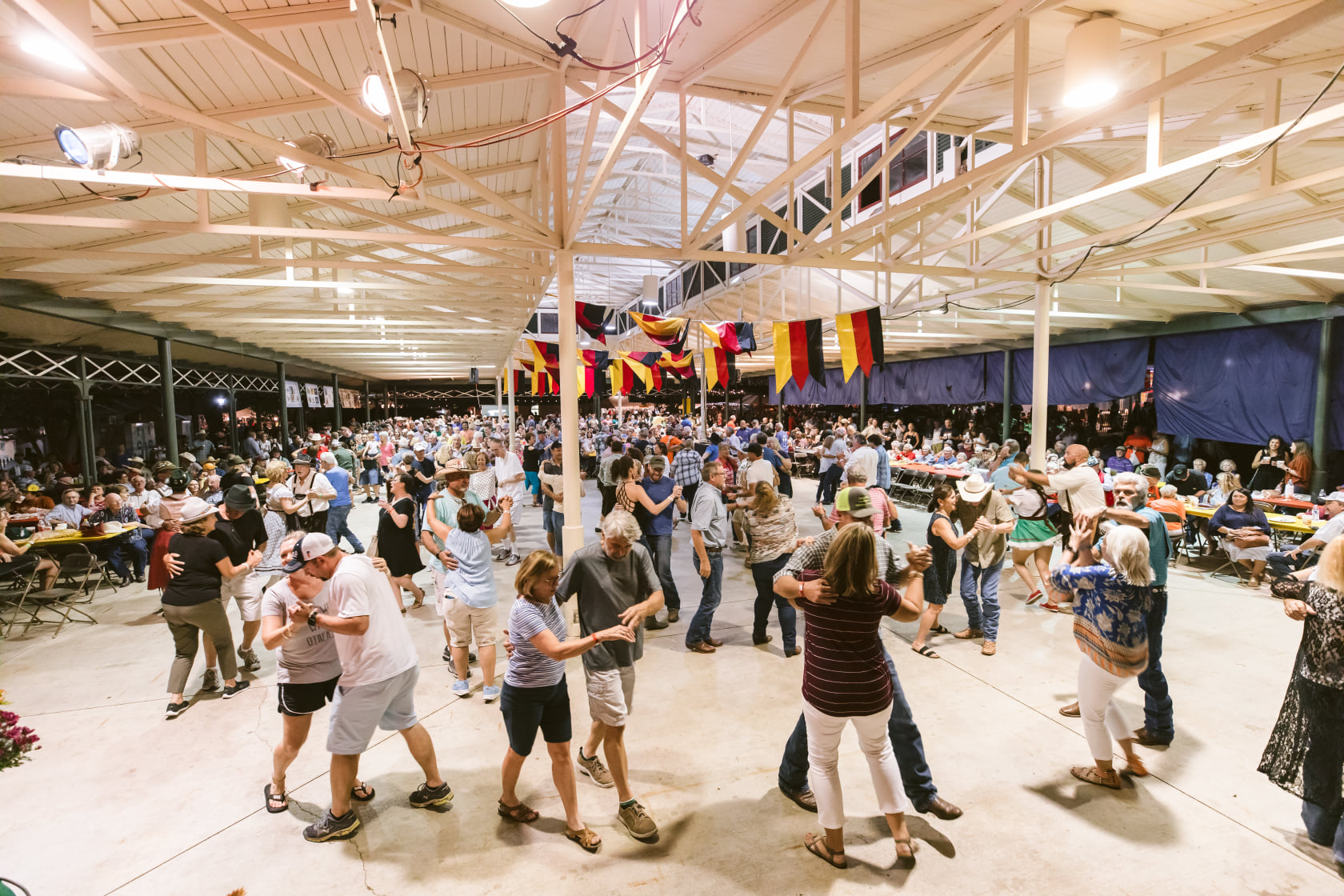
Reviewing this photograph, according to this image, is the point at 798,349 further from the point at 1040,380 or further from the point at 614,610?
the point at 614,610

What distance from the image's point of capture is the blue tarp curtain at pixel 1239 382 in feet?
32.0

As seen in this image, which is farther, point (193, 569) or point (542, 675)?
point (193, 569)

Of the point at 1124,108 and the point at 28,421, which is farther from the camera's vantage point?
the point at 28,421

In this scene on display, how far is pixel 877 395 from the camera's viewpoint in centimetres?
2105

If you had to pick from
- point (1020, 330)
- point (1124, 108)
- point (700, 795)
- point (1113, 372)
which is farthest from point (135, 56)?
point (1113, 372)

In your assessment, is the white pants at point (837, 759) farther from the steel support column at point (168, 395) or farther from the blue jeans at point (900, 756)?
the steel support column at point (168, 395)

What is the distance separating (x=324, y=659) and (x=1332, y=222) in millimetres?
11430

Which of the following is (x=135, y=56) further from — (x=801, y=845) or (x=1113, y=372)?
(x=1113, y=372)

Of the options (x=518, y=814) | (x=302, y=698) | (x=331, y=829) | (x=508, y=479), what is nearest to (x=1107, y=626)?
(x=518, y=814)

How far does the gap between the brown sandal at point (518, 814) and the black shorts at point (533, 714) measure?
1.24 feet

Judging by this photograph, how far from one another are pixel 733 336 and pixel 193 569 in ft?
28.8

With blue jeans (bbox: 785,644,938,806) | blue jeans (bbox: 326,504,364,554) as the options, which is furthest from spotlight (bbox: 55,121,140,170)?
blue jeans (bbox: 785,644,938,806)

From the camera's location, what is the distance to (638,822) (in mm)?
2928

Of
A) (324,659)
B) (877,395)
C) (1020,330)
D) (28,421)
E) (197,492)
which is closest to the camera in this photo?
(324,659)
